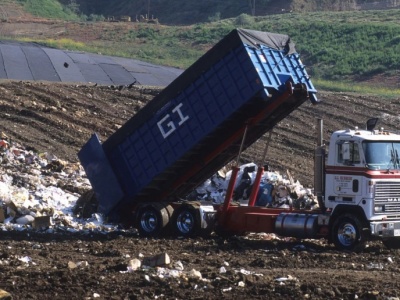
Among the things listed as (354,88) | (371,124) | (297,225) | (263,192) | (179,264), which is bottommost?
(179,264)

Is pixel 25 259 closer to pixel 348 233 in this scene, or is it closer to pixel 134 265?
pixel 134 265

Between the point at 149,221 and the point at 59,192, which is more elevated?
the point at 59,192

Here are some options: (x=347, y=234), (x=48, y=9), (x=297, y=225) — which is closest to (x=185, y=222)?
(x=297, y=225)

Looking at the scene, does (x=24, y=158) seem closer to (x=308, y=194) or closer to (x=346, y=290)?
(x=308, y=194)

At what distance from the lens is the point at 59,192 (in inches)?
903

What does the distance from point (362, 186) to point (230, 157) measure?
3724 mm

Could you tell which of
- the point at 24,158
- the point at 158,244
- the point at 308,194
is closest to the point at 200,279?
the point at 158,244

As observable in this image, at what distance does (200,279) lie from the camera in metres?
13.1

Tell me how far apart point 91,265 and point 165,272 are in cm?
151

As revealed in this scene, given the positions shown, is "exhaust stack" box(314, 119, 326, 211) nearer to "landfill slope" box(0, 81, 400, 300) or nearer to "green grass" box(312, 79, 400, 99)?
"landfill slope" box(0, 81, 400, 300)

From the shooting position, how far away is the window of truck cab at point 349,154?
17.7m

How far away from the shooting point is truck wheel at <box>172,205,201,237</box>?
19562 millimetres

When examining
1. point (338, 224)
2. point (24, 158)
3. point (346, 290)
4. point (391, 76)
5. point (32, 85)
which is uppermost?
point (391, 76)

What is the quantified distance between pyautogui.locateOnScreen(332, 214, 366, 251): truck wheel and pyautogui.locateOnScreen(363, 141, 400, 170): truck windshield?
3.34 feet
